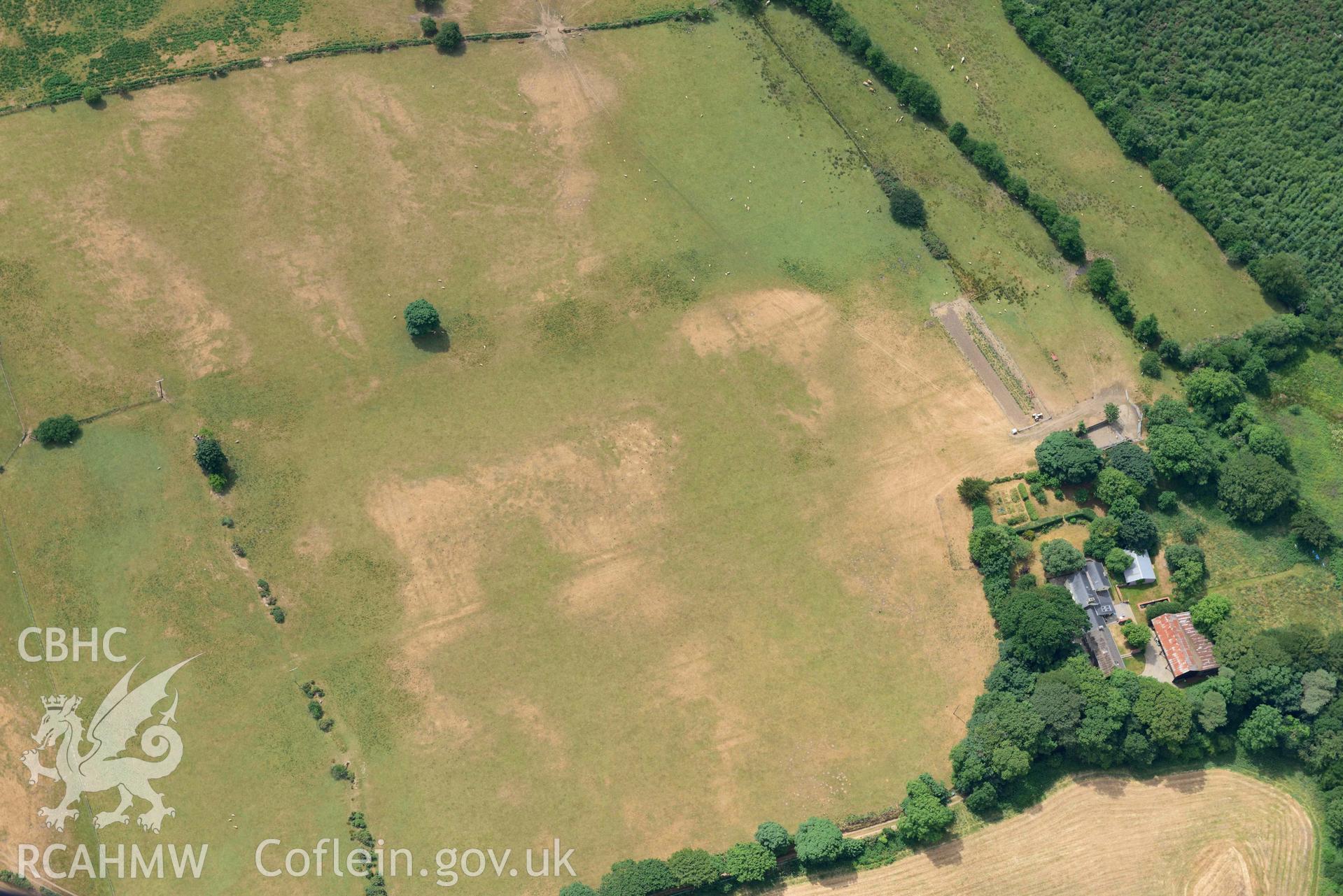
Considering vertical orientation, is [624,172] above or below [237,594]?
above

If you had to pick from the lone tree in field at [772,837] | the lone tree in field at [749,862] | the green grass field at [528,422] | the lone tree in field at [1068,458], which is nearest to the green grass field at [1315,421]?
the green grass field at [528,422]

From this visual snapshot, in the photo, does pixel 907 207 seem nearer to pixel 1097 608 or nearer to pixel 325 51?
pixel 1097 608

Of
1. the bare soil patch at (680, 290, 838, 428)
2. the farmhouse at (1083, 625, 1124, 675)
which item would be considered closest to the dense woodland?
the bare soil patch at (680, 290, 838, 428)

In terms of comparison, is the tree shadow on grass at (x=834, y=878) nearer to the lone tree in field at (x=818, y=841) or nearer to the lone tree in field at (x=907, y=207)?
the lone tree in field at (x=818, y=841)

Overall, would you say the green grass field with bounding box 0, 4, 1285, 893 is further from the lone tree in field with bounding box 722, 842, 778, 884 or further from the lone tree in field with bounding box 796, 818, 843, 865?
the lone tree in field with bounding box 796, 818, 843, 865

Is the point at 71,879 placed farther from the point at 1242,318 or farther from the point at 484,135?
the point at 1242,318

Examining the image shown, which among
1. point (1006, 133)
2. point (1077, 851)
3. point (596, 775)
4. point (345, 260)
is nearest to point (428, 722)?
point (596, 775)

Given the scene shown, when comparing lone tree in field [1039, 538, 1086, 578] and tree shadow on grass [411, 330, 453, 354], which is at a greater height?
tree shadow on grass [411, 330, 453, 354]
